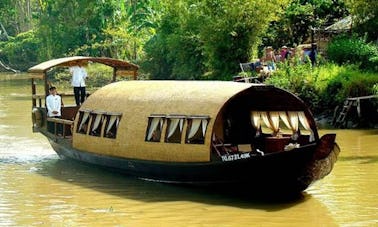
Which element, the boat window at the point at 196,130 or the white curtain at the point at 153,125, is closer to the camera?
the boat window at the point at 196,130

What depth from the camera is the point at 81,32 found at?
46312 millimetres

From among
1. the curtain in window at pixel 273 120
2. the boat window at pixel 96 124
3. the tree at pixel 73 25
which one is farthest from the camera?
the tree at pixel 73 25

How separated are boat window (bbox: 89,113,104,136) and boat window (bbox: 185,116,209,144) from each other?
2.50m

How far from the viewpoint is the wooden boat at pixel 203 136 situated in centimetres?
1093

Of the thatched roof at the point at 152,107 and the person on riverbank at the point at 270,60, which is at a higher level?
the person on riverbank at the point at 270,60

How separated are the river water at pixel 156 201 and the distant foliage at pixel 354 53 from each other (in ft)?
22.8

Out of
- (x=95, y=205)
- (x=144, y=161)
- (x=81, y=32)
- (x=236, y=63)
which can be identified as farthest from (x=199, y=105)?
(x=81, y=32)

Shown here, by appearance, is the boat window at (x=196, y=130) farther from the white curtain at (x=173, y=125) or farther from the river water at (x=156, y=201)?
the river water at (x=156, y=201)

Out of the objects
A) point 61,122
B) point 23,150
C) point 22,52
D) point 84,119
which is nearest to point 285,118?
point 84,119

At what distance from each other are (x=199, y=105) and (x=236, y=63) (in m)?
15.8

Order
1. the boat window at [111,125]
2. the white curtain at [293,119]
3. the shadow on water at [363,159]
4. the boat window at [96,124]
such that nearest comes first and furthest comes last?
1. the white curtain at [293,119]
2. the boat window at [111,125]
3. the boat window at [96,124]
4. the shadow on water at [363,159]

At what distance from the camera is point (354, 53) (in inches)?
894

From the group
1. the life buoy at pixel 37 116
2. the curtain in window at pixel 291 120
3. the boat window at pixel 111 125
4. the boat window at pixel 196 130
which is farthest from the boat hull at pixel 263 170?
the life buoy at pixel 37 116

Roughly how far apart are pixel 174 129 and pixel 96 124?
90.5 inches
